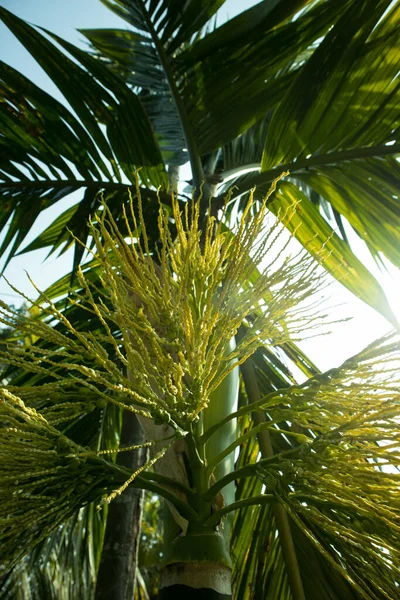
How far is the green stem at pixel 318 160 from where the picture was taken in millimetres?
2028

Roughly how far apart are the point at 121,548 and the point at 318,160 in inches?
65.4

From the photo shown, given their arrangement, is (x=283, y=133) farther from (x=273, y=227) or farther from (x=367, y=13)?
(x=273, y=227)

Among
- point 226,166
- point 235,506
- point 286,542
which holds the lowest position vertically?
point 286,542

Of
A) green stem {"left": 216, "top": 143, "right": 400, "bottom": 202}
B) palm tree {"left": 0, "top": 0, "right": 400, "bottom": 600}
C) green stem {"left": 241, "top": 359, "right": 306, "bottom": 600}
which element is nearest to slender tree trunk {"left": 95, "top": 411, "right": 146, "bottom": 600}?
palm tree {"left": 0, "top": 0, "right": 400, "bottom": 600}

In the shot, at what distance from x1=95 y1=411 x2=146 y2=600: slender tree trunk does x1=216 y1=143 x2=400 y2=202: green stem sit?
1.13 metres

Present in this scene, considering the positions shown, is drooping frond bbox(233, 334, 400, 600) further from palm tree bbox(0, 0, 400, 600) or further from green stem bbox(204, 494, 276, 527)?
palm tree bbox(0, 0, 400, 600)

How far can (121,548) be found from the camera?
221 cm

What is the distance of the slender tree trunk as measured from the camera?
6.91 ft

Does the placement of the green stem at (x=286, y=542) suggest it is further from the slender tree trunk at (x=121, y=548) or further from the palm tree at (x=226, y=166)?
the slender tree trunk at (x=121, y=548)

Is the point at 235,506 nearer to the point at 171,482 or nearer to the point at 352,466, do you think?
the point at 171,482

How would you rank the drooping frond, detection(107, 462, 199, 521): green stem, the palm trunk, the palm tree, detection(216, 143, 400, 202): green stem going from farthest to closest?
1. detection(216, 143, 400, 202): green stem
2. the palm tree
3. detection(107, 462, 199, 521): green stem
4. the palm trunk
5. the drooping frond

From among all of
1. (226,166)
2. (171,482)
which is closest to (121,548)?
(171,482)


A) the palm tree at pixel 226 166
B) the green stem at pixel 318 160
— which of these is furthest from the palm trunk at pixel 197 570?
the green stem at pixel 318 160

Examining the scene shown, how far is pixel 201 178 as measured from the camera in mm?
2113
